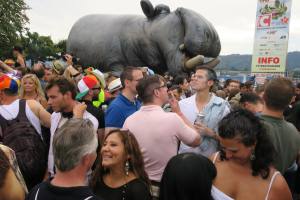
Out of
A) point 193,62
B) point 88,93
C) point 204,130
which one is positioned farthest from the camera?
point 193,62

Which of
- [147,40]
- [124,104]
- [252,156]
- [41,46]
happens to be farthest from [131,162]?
[41,46]

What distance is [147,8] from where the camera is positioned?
10.1 metres

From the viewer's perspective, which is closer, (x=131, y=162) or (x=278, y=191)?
(x=278, y=191)

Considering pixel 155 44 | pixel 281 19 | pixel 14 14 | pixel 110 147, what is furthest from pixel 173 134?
pixel 14 14

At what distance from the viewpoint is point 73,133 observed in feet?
6.84

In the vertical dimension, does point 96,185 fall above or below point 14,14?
below

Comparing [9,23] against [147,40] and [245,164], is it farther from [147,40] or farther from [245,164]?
[245,164]

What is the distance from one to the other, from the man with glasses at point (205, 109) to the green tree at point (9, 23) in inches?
1062

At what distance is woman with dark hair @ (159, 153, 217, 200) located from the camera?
207 centimetres

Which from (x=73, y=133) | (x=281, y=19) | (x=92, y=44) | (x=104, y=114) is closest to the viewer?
(x=73, y=133)

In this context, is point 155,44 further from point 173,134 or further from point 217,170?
point 217,170

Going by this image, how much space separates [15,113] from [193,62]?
6.30 m

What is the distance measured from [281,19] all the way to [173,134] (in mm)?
13151

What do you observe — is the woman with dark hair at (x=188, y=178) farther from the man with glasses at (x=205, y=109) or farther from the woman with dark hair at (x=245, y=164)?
the man with glasses at (x=205, y=109)
